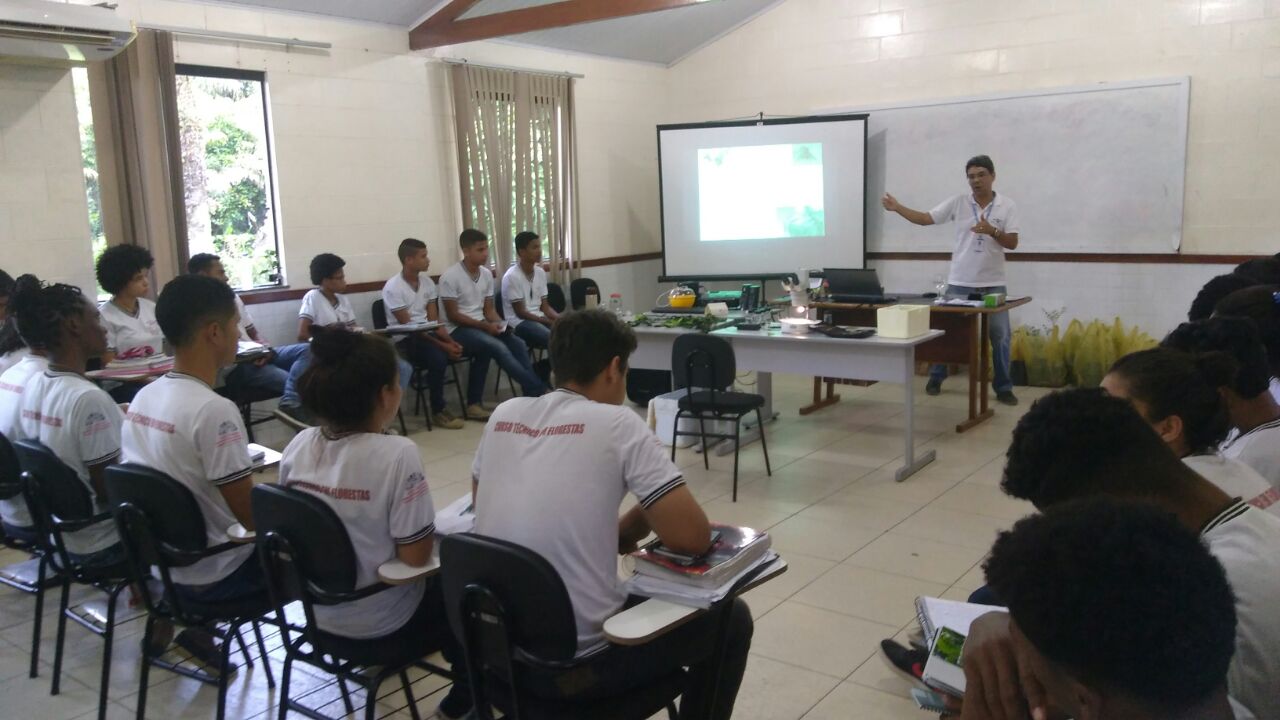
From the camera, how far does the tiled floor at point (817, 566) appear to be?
2684 mm

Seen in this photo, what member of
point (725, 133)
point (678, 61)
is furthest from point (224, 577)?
point (678, 61)

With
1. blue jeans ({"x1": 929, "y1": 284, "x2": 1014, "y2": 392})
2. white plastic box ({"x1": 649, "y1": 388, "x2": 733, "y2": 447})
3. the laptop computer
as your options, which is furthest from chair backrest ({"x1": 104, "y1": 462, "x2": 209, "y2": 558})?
blue jeans ({"x1": 929, "y1": 284, "x2": 1014, "y2": 392})

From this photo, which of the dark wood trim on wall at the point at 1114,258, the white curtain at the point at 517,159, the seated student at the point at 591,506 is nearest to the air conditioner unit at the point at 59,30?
the white curtain at the point at 517,159

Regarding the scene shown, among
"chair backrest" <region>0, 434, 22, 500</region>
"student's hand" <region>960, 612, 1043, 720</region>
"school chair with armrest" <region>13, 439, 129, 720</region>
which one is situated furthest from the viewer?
"chair backrest" <region>0, 434, 22, 500</region>

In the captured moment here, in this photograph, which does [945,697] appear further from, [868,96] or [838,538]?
[868,96]

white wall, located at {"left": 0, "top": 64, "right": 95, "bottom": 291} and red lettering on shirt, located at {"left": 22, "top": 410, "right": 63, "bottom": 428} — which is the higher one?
white wall, located at {"left": 0, "top": 64, "right": 95, "bottom": 291}

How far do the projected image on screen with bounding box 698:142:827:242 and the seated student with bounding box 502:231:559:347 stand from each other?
5.40ft

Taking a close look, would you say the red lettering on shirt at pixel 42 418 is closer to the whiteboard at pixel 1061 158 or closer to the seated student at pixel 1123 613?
the seated student at pixel 1123 613

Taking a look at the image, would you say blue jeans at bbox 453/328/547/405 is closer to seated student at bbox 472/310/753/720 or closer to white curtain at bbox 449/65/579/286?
white curtain at bbox 449/65/579/286

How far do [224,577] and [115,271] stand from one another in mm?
2714

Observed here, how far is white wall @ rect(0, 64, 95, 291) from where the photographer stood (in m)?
4.56

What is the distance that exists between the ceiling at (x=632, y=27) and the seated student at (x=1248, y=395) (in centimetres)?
527

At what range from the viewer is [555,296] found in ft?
23.3

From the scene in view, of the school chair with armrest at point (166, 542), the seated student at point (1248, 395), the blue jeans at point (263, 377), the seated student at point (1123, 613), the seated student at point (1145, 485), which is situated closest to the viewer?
the seated student at point (1123, 613)
